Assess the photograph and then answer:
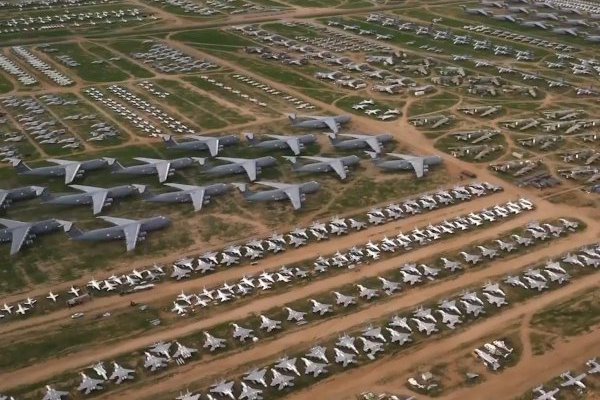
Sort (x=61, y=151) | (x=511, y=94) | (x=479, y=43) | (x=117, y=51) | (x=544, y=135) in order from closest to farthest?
(x=61, y=151)
(x=544, y=135)
(x=511, y=94)
(x=117, y=51)
(x=479, y=43)

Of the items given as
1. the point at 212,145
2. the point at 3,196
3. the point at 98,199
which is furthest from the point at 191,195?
the point at 3,196

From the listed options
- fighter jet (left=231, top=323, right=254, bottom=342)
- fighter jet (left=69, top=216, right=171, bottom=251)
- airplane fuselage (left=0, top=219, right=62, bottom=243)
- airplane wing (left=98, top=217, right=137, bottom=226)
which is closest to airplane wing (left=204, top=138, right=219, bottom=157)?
fighter jet (left=69, top=216, right=171, bottom=251)

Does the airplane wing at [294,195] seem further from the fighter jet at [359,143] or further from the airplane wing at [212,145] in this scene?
the fighter jet at [359,143]

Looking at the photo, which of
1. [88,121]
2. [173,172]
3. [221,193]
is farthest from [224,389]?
[88,121]

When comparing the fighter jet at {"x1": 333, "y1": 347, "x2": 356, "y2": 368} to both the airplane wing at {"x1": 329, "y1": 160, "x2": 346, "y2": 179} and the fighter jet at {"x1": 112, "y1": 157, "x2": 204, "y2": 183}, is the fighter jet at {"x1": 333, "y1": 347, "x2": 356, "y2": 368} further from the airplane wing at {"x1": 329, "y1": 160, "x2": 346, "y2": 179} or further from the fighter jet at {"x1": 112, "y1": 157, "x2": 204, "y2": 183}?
the fighter jet at {"x1": 112, "y1": 157, "x2": 204, "y2": 183}

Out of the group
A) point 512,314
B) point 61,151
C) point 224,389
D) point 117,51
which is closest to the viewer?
point 224,389

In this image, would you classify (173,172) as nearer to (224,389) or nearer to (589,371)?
(224,389)
